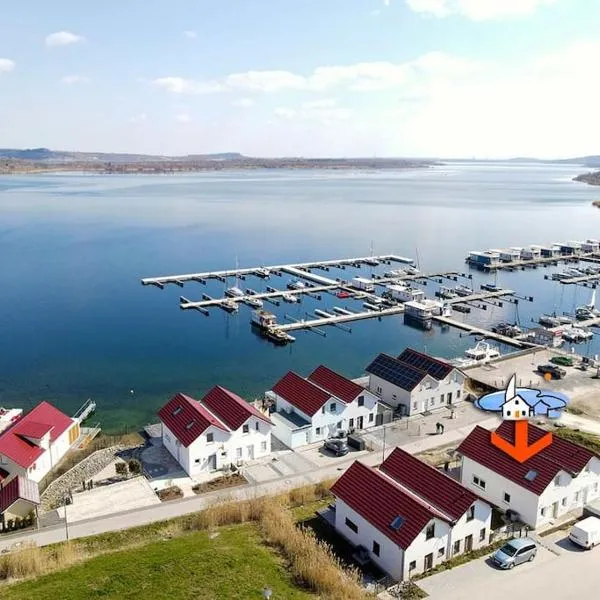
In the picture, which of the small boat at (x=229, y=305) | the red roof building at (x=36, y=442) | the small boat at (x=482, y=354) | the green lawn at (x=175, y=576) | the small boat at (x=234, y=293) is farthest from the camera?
the small boat at (x=234, y=293)

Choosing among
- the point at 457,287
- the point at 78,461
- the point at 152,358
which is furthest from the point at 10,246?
the point at 78,461

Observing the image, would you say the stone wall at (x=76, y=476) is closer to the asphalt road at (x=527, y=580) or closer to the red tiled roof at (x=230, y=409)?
the red tiled roof at (x=230, y=409)

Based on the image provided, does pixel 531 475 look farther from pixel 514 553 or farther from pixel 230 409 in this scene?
pixel 230 409

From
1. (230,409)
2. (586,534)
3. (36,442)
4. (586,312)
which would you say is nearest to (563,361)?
(586,312)

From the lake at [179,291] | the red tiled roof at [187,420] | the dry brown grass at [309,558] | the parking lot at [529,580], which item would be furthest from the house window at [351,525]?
the lake at [179,291]

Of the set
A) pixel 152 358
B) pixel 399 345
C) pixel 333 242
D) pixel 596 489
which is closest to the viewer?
pixel 596 489

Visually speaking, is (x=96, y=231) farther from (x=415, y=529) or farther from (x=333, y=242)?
(x=415, y=529)

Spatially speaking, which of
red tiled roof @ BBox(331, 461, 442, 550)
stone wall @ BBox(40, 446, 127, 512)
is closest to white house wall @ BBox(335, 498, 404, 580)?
red tiled roof @ BBox(331, 461, 442, 550)

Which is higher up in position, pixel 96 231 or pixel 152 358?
pixel 96 231
